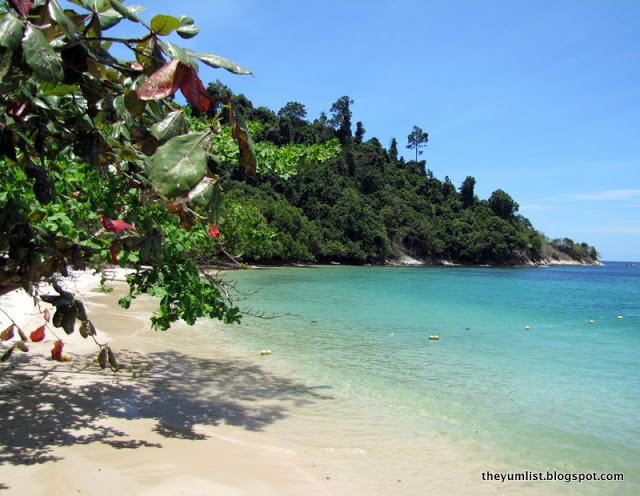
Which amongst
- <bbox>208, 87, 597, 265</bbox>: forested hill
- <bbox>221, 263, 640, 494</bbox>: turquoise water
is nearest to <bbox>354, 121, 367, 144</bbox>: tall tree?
<bbox>208, 87, 597, 265</bbox>: forested hill

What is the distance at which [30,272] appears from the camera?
2.26 meters

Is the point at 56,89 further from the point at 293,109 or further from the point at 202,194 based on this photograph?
the point at 293,109

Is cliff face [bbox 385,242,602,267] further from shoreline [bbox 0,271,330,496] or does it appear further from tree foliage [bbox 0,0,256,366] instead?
tree foliage [bbox 0,0,256,366]

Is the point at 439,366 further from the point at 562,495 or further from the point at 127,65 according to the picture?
the point at 127,65

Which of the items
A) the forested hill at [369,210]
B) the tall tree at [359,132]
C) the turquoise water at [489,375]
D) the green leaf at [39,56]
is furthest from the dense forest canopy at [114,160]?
the tall tree at [359,132]

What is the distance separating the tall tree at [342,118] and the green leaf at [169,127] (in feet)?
301

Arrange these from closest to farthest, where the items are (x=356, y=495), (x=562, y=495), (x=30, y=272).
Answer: (x=30, y=272), (x=356, y=495), (x=562, y=495)

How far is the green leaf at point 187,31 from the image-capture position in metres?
1.63

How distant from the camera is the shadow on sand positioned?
4.39 m

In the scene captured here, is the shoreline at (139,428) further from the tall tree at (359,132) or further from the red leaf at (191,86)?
the tall tree at (359,132)

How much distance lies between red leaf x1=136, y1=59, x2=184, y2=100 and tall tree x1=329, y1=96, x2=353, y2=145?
301 feet

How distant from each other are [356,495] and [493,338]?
10.7m

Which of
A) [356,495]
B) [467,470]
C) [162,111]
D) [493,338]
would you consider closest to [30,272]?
[162,111]

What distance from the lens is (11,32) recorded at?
54.0 inches
